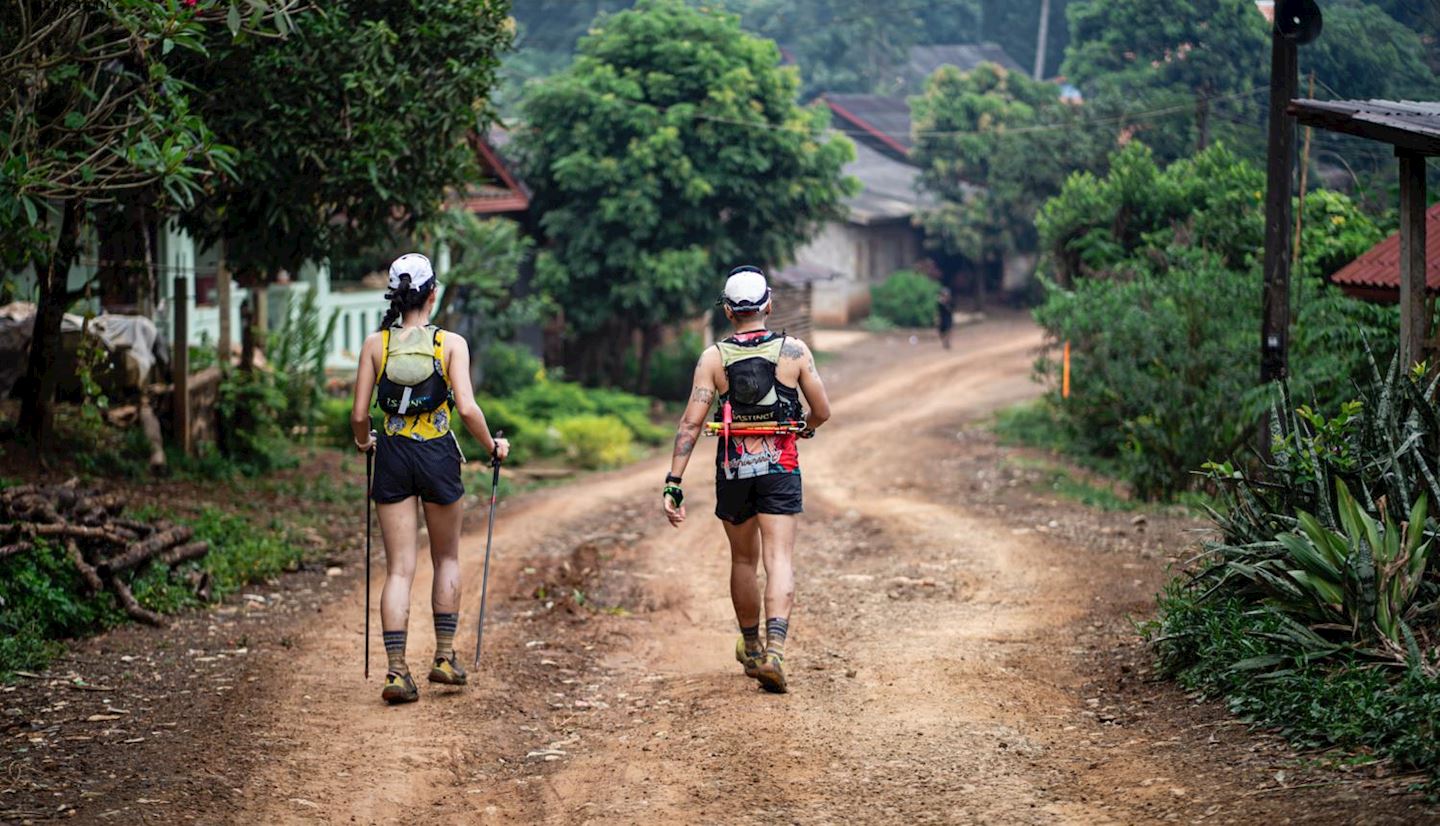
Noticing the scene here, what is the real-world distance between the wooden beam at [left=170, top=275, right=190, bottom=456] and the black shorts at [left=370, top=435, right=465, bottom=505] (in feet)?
26.4

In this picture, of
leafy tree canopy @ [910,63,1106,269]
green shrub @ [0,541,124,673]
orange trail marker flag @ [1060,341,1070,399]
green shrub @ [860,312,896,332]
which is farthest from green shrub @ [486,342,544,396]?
leafy tree canopy @ [910,63,1106,269]

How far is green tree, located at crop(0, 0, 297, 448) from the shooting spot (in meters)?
8.62

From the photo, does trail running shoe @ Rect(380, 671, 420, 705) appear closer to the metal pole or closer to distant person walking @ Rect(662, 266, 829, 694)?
distant person walking @ Rect(662, 266, 829, 694)

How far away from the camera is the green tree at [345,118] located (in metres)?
11.6

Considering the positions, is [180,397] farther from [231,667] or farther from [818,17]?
[818,17]

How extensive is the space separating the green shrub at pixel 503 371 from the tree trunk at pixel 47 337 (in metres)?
13.0

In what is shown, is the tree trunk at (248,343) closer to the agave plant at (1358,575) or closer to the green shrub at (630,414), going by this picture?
the green shrub at (630,414)

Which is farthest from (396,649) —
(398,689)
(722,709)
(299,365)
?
(299,365)

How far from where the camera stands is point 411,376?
6895mm

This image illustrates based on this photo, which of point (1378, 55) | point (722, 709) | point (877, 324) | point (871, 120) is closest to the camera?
point (722, 709)

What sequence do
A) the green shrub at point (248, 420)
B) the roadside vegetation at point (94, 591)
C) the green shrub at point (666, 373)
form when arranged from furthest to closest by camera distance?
the green shrub at point (666, 373) → the green shrub at point (248, 420) → the roadside vegetation at point (94, 591)

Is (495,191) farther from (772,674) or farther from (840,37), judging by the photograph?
(840,37)

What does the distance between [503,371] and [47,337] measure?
13.9 m

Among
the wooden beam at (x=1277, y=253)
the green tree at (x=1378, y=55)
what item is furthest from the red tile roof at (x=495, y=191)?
the wooden beam at (x=1277, y=253)
